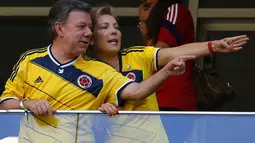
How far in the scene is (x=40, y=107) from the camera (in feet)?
11.2

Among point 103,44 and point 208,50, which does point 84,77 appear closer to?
point 103,44

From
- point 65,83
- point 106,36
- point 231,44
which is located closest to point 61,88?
point 65,83

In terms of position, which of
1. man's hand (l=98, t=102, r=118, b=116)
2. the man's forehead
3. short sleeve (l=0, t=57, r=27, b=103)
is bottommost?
man's hand (l=98, t=102, r=118, b=116)

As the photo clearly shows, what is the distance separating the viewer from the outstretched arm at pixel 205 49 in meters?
3.51

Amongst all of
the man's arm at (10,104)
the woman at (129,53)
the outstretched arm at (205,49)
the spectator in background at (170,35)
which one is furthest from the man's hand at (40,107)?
the spectator in background at (170,35)

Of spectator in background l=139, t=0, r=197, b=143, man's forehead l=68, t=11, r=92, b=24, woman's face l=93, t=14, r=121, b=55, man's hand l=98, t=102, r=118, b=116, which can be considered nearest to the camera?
man's hand l=98, t=102, r=118, b=116

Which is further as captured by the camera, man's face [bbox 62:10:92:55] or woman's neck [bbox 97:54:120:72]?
woman's neck [bbox 97:54:120:72]

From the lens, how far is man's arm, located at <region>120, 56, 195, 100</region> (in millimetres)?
3358

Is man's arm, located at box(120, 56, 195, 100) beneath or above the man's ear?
beneath

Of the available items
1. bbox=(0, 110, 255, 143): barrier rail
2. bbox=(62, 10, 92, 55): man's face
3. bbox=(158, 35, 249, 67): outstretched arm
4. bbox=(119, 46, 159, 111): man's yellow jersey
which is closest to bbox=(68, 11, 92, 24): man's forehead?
bbox=(62, 10, 92, 55): man's face

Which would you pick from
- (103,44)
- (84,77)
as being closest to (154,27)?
(103,44)

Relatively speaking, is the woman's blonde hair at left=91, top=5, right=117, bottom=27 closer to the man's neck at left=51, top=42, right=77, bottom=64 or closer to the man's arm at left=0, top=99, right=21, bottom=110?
the man's neck at left=51, top=42, right=77, bottom=64

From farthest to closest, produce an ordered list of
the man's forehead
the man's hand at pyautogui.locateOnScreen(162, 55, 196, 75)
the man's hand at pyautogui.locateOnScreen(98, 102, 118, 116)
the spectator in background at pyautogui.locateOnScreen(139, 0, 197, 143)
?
the spectator in background at pyautogui.locateOnScreen(139, 0, 197, 143)
the man's forehead
the man's hand at pyautogui.locateOnScreen(98, 102, 118, 116)
the man's hand at pyautogui.locateOnScreen(162, 55, 196, 75)

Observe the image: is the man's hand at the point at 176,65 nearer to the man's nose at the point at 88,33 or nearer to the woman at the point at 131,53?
the woman at the point at 131,53
